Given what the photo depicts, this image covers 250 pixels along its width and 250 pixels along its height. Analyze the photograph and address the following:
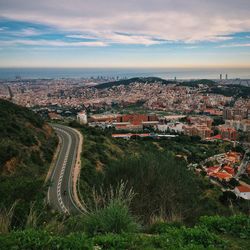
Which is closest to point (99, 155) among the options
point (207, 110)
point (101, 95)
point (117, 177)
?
point (117, 177)

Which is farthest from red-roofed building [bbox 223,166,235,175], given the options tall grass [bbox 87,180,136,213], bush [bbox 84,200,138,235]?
bush [bbox 84,200,138,235]

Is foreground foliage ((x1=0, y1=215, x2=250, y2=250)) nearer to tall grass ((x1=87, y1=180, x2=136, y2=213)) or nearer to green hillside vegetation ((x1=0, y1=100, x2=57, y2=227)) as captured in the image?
tall grass ((x1=87, y1=180, x2=136, y2=213))

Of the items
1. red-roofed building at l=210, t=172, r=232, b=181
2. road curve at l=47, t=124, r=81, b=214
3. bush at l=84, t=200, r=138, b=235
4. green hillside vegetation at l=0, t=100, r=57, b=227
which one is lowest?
red-roofed building at l=210, t=172, r=232, b=181

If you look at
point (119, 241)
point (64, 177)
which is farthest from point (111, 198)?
point (64, 177)

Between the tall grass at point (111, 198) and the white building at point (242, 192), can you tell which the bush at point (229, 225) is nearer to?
the tall grass at point (111, 198)

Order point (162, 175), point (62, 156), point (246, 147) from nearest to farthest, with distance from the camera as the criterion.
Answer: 1. point (162, 175)
2. point (62, 156)
3. point (246, 147)

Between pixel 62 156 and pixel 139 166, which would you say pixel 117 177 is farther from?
pixel 62 156

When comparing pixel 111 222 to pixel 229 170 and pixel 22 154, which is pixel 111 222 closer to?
pixel 22 154
